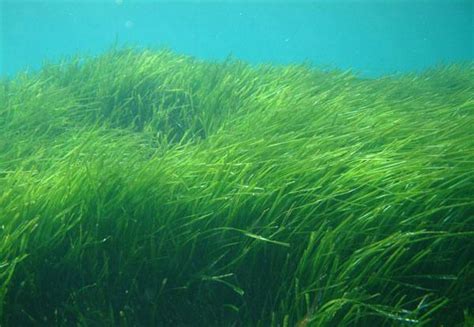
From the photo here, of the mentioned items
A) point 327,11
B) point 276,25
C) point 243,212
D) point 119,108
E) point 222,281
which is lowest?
point 222,281

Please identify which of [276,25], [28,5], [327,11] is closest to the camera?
[28,5]

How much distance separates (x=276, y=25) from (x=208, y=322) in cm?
4989

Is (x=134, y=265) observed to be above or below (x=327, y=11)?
below

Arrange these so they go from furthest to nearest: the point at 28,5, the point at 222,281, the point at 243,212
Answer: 1. the point at 28,5
2. the point at 243,212
3. the point at 222,281

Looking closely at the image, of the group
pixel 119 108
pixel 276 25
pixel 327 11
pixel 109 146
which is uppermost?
pixel 276 25

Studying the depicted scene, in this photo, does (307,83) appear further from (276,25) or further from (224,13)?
(276,25)

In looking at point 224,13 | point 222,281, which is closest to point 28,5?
point 224,13

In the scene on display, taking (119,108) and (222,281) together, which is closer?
(222,281)

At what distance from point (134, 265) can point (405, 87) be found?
499 cm

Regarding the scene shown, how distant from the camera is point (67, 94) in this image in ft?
15.3

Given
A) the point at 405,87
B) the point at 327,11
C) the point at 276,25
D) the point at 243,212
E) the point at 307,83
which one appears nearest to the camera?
the point at 243,212

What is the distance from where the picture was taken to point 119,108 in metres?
4.33

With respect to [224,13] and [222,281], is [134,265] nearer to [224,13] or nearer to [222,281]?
[222,281]

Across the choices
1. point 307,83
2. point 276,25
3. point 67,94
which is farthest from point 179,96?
point 276,25
